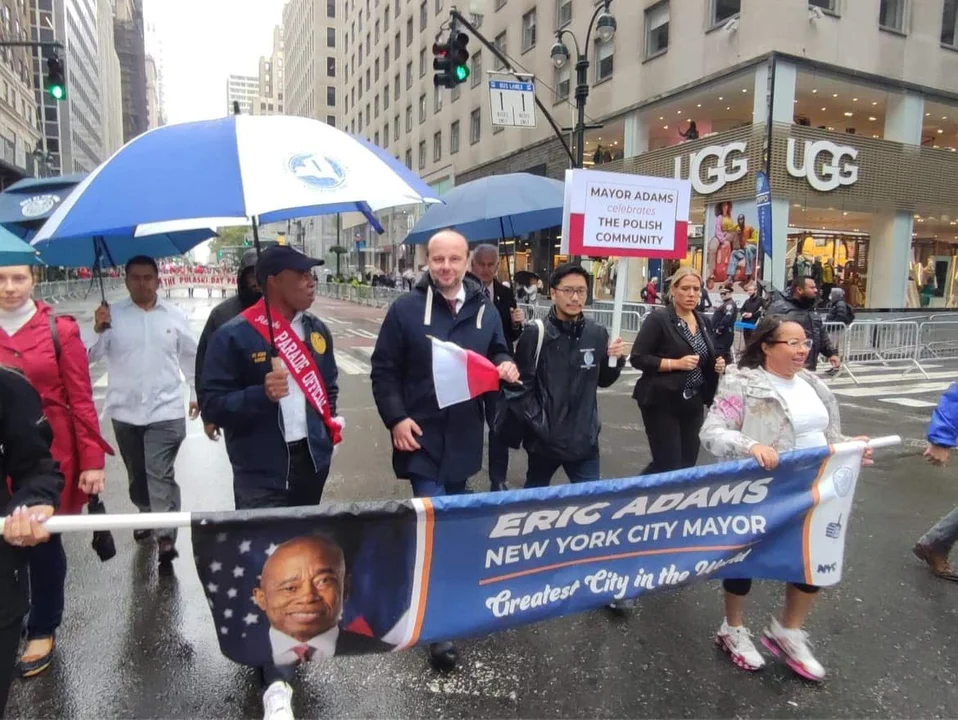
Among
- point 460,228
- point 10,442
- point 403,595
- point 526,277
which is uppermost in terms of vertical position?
point 460,228

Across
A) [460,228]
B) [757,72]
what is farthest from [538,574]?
[757,72]

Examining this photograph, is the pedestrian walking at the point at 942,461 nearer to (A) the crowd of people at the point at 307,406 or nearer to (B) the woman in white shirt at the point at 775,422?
(A) the crowd of people at the point at 307,406

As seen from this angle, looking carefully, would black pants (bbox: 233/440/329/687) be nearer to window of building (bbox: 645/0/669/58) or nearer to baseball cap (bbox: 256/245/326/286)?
baseball cap (bbox: 256/245/326/286)

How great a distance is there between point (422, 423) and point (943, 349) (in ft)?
55.2

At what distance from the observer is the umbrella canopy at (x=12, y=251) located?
9.35 ft

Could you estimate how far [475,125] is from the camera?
1419 inches

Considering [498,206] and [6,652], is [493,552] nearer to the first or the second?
[6,652]

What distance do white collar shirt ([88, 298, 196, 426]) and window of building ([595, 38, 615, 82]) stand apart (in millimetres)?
23848

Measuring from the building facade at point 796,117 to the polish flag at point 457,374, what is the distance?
1375 cm

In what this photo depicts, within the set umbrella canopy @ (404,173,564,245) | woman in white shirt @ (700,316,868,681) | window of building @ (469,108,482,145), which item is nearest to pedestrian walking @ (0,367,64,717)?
woman in white shirt @ (700,316,868,681)

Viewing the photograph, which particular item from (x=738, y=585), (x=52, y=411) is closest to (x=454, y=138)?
(x=52, y=411)

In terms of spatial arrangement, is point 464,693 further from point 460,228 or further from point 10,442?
point 460,228

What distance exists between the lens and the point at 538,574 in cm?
274

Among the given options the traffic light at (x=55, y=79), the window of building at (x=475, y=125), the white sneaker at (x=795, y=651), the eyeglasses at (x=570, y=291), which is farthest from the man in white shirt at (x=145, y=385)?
the window of building at (x=475, y=125)
